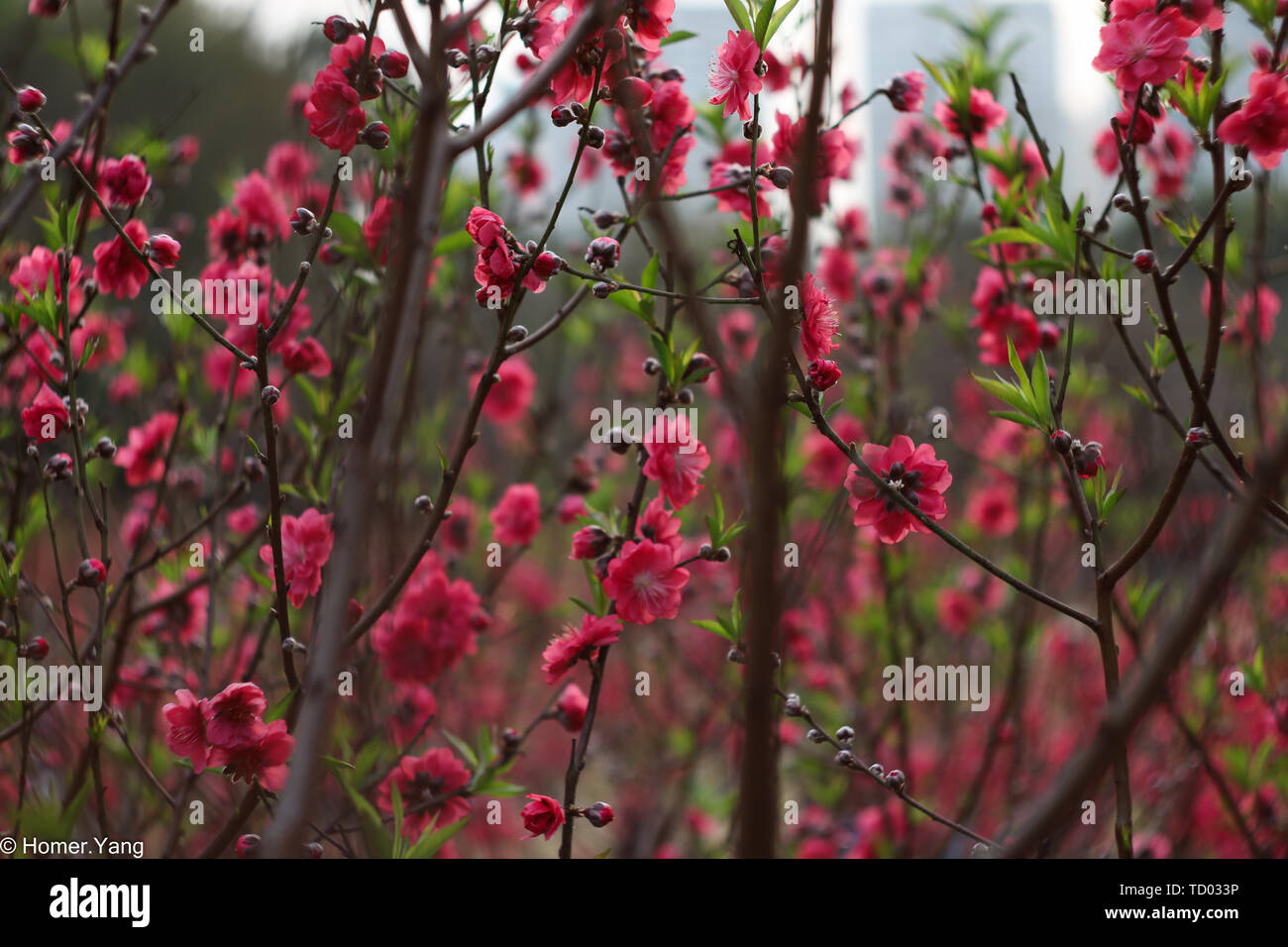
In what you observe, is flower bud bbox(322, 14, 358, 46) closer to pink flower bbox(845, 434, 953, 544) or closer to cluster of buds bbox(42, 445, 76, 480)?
cluster of buds bbox(42, 445, 76, 480)

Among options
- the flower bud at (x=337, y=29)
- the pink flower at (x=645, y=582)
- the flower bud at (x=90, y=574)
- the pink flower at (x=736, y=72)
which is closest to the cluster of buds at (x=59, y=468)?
the flower bud at (x=90, y=574)

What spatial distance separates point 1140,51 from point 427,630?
148 centimetres

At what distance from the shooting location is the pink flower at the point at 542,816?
1.25 metres

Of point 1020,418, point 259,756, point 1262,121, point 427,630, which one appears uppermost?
point 1262,121

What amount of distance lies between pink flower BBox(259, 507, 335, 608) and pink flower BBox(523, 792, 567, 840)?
1.51ft

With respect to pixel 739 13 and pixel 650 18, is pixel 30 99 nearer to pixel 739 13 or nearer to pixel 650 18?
pixel 650 18

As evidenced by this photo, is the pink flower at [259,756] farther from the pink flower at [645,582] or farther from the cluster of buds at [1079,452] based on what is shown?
the cluster of buds at [1079,452]

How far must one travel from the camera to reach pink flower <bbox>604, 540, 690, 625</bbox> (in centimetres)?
133

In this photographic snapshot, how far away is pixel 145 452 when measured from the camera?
187 centimetres

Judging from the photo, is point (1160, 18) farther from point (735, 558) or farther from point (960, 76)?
point (735, 558)

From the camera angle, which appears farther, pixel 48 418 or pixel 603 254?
pixel 48 418

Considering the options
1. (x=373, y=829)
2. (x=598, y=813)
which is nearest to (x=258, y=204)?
(x=373, y=829)

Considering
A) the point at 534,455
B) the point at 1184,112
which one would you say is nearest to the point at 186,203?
the point at 534,455
